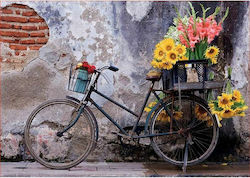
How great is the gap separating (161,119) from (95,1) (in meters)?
1.79

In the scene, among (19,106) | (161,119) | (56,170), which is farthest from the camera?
(19,106)

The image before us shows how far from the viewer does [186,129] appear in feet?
15.2

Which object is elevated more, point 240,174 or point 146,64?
point 146,64

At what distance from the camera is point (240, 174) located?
448 cm

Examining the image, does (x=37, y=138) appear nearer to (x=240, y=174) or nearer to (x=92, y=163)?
(x=92, y=163)

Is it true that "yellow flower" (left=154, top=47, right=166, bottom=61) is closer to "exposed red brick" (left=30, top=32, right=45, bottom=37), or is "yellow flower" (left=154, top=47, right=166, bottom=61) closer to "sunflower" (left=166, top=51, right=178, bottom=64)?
"sunflower" (left=166, top=51, right=178, bottom=64)

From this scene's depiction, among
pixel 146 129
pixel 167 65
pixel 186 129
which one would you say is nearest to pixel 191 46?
pixel 167 65

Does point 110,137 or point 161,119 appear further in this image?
point 110,137

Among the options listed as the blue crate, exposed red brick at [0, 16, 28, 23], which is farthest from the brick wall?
the blue crate


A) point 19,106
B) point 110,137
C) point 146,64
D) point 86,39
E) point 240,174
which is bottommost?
point 240,174

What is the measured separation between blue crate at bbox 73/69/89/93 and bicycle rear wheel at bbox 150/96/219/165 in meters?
0.90

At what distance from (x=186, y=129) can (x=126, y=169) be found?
867 mm

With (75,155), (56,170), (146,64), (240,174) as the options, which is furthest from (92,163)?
(240,174)

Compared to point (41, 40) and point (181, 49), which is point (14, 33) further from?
point (181, 49)
